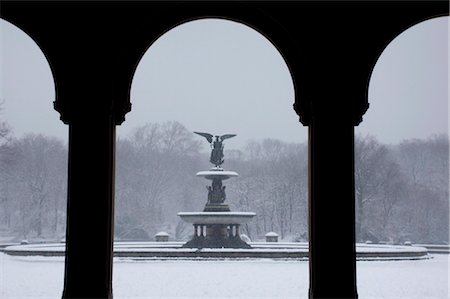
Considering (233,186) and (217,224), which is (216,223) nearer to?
(217,224)

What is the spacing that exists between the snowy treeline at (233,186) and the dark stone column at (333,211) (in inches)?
1079

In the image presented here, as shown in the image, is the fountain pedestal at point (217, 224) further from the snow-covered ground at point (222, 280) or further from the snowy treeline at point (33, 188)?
the snowy treeline at point (33, 188)

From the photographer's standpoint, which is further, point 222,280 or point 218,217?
point 218,217

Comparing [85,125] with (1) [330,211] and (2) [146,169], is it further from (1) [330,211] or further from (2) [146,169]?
(2) [146,169]

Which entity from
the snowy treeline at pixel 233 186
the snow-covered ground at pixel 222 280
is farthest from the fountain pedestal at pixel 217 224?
the snowy treeline at pixel 233 186

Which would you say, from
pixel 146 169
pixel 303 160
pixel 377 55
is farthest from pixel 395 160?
pixel 377 55

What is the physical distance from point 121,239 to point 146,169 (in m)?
7.01

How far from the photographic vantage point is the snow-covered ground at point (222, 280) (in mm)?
10305

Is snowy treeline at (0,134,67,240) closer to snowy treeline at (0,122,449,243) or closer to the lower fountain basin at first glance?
snowy treeline at (0,122,449,243)

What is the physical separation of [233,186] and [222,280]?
103 ft

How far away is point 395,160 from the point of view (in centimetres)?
4159

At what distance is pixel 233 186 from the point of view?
4338cm

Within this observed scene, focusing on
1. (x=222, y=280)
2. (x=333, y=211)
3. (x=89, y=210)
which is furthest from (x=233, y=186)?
(x=89, y=210)

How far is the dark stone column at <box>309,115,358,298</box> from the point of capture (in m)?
6.14
